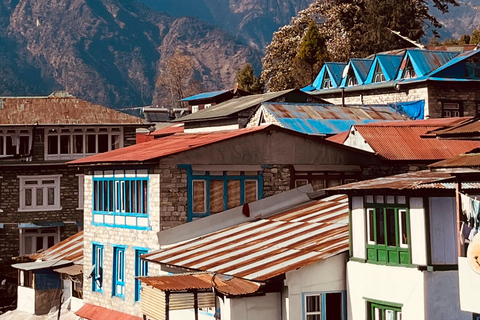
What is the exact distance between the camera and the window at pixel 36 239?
190ft

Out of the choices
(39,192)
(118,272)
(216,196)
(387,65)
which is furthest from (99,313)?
(387,65)

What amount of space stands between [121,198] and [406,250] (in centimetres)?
1483

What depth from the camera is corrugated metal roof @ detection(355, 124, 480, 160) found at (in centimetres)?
3731

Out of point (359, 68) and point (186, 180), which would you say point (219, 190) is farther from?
point (359, 68)

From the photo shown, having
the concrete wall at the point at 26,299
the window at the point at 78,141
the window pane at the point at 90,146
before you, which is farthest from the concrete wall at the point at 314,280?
the window pane at the point at 90,146

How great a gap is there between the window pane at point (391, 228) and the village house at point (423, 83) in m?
30.3

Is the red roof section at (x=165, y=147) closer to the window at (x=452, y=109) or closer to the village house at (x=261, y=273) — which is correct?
the village house at (x=261, y=273)

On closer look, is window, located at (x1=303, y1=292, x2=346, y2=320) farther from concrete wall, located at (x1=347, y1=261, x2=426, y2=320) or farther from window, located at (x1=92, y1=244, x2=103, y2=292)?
window, located at (x1=92, y1=244, x2=103, y2=292)

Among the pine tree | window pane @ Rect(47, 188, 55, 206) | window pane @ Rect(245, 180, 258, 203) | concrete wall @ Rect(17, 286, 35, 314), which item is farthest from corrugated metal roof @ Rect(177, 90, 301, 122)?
the pine tree

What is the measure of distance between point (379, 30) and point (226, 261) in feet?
162

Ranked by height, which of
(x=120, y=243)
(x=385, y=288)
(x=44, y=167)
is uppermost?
(x=44, y=167)

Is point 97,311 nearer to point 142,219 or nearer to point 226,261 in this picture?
point 142,219

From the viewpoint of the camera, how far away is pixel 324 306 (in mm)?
26547

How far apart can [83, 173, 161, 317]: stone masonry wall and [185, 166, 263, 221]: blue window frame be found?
1.24m
